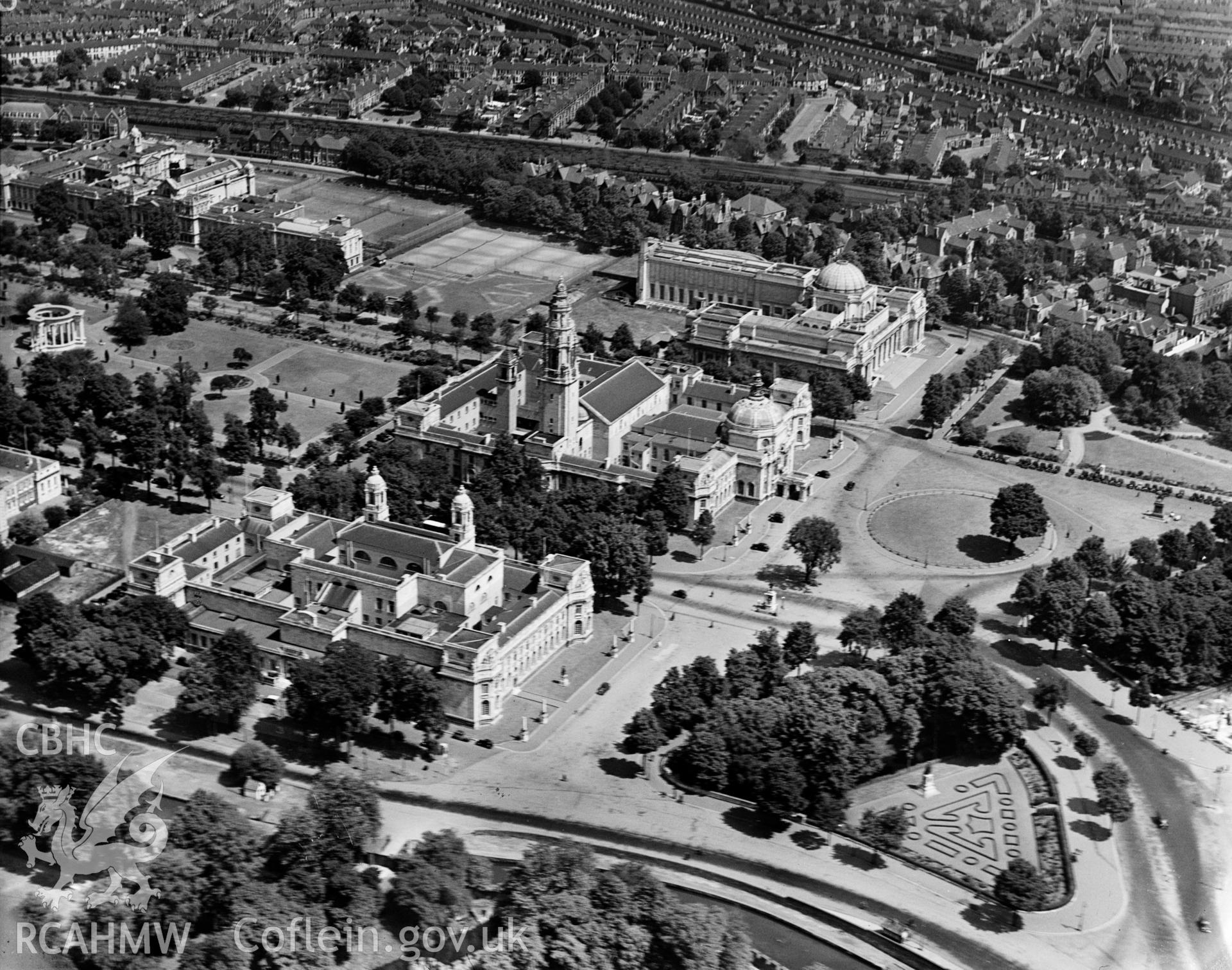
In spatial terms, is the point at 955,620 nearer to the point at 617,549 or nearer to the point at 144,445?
the point at 617,549

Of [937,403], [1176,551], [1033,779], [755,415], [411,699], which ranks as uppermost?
[755,415]

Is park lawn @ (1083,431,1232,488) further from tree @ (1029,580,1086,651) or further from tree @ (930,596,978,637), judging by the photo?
tree @ (930,596,978,637)

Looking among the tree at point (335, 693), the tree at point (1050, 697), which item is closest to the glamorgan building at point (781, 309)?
the tree at point (1050, 697)

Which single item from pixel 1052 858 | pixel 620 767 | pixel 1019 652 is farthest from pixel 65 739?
pixel 1019 652

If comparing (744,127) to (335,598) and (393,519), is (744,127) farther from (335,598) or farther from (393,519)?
(335,598)

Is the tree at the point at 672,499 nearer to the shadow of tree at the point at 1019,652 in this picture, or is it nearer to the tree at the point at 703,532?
the tree at the point at 703,532
